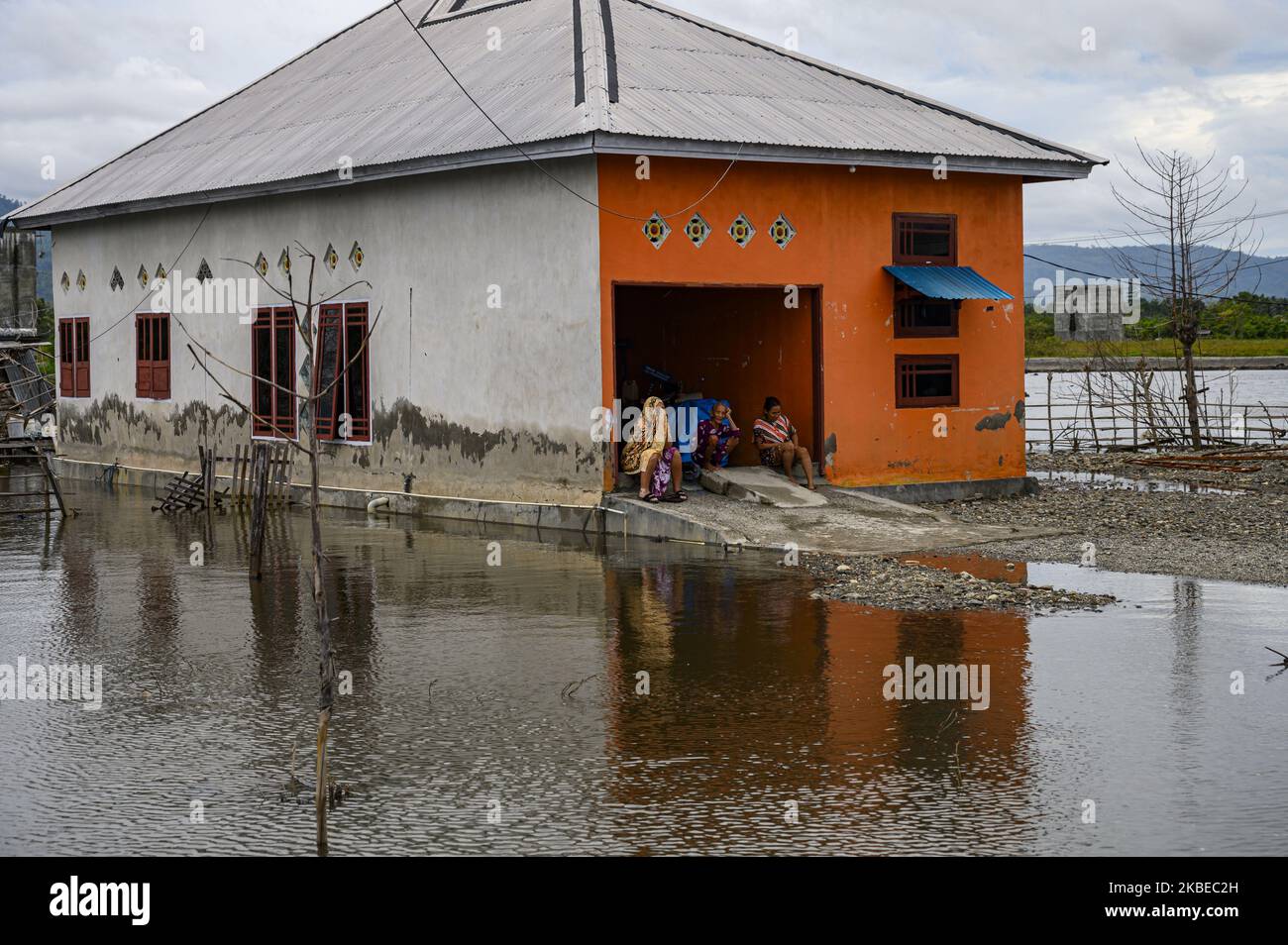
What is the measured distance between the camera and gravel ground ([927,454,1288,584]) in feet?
49.4

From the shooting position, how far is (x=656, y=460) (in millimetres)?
18359

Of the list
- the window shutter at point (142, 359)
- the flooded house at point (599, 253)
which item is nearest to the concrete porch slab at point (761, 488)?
the flooded house at point (599, 253)

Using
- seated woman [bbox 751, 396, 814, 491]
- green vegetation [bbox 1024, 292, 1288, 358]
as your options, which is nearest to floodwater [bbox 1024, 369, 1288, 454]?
green vegetation [bbox 1024, 292, 1288, 358]

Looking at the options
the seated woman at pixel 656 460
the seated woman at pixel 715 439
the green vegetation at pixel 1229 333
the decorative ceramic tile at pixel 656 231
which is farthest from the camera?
the green vegetation at pixel 1229 333

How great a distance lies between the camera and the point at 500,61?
72.6 ft

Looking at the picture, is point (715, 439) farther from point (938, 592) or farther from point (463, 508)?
point (938, 592)

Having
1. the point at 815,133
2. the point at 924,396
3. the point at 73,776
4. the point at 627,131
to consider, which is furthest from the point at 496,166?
the point at 73,776

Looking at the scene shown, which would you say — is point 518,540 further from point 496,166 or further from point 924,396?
point 924,396

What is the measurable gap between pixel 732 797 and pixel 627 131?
38.1 ft

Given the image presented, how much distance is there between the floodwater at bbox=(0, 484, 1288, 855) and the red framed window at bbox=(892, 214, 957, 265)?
7102 millimetres

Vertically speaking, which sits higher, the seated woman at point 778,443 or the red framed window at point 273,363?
the red framed window at point 273,363

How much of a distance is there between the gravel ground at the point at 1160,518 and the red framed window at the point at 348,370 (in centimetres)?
822

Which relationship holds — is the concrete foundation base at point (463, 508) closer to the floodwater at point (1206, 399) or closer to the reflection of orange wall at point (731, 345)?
the reflection of orange wall at point (731, 345)

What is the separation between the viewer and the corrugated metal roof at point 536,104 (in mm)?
19250
